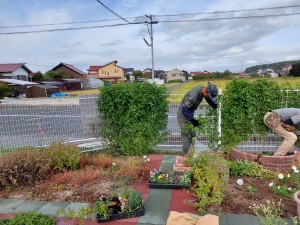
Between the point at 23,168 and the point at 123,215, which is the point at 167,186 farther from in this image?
the point at 23,168

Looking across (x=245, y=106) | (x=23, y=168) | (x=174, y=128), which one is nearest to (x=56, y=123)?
(x=23, y=168)

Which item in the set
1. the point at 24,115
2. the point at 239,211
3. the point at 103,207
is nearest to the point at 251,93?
the point at 239,211

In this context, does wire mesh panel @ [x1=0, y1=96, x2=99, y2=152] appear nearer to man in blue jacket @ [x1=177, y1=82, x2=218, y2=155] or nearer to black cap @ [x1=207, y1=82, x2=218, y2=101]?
man in blue jacket @ [x1=177, y1=82, x2=218, y2=155]

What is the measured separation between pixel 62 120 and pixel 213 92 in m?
3.86

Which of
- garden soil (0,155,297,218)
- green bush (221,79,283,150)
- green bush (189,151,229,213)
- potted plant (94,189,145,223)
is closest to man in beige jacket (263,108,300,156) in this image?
green bush (221,79,283,150)

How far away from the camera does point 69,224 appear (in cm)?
326

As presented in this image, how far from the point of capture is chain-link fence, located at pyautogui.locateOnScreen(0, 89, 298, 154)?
19.0ft

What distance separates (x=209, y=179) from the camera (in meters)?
3.49

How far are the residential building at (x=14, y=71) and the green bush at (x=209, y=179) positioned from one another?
4308cm

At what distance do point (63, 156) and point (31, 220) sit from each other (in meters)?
1.82

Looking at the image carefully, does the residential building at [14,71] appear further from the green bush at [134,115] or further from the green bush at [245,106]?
the green bush at [245,106]

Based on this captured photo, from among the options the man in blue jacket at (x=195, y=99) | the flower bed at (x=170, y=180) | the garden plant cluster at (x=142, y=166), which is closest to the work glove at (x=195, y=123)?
the man in blue jacket at (x=195, y=99)

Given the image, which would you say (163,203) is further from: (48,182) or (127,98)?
(127,98)

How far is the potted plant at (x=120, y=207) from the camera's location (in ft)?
10.8
